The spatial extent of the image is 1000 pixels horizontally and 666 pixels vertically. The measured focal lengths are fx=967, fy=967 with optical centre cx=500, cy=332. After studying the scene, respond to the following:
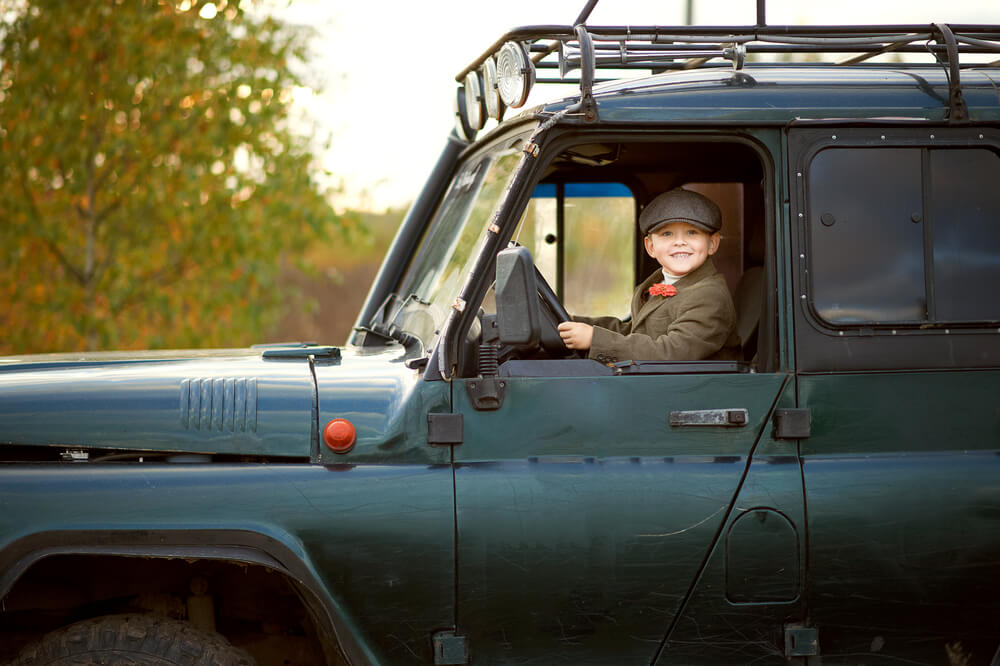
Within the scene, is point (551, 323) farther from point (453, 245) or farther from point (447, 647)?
point (447, 647)

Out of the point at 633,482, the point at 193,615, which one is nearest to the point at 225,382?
the point at 193,615

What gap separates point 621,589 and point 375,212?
718 cm

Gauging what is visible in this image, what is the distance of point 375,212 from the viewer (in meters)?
9.49

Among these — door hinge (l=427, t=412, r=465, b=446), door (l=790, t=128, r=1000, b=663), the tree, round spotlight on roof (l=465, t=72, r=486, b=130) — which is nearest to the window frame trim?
door (l=790, t=128, r=1000, b=663)

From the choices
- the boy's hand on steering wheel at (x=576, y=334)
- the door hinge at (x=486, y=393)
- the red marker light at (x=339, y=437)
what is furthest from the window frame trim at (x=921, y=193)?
the red marker light at (x=339, y=437)

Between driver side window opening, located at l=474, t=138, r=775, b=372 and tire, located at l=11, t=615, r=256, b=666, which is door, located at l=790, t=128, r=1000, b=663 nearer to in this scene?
driver side window opening, located at l=474, t=138, r=775, b=372

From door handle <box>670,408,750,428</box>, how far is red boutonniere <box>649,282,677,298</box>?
1.83 ft

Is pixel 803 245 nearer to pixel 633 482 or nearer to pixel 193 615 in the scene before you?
pixel 633 482

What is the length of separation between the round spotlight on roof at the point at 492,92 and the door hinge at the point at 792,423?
1298 mm

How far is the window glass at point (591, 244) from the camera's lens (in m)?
4.26

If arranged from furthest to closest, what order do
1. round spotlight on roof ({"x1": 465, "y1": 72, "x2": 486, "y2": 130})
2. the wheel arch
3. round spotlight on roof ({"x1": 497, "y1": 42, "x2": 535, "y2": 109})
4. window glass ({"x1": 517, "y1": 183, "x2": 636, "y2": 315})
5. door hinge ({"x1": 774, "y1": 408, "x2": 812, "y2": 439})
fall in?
window glass ({"x1": 517, "y1": 183, "x2": 636, "y2": 315}) < round spotlight on roof ({"x1": 465, "y1": 72, "x2": 486, "y2": 130}) < round spotlight on roof ({"x1": 497, "y1": 42, "x2": 535, "y2": 109}) < door hinge ({"x1": 774, "y1": 408, "x2": 812, "y2": 439}) < the wheel arch

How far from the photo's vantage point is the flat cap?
3232 mm

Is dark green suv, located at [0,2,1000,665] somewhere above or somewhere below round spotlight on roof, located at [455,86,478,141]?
below

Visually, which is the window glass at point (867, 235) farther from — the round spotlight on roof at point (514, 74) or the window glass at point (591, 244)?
the window glass at point (591, 244)
